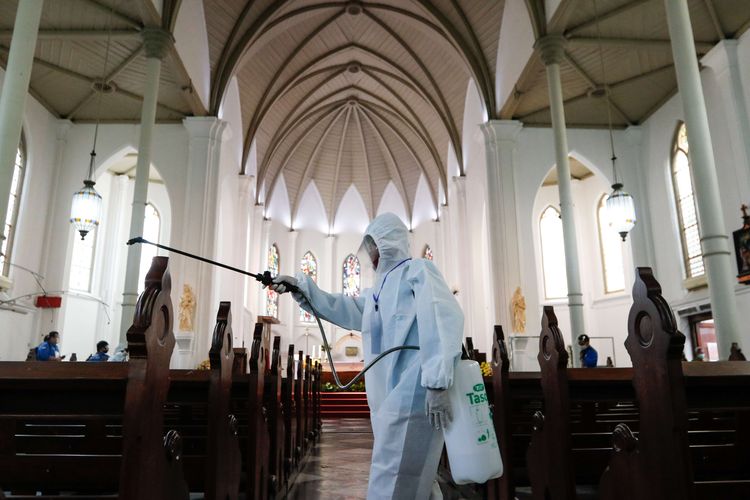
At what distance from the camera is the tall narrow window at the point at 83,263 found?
17453mm

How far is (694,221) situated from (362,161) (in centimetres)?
1623

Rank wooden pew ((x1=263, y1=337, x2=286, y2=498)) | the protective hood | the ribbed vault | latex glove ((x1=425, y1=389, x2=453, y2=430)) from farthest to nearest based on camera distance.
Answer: the ribbed vault → wooden pew ((x1=263, y1=337, x2=286, y2=498)) → the protective hood → latex glove ((x1=425, y1=389, x2=453, y2=430))

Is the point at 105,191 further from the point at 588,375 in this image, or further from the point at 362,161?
the point at 588,375

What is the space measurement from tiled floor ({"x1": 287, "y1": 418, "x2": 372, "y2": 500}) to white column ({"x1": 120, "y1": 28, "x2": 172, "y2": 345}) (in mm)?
3922

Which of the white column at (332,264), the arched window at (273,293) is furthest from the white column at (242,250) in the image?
the white column at (332,264)

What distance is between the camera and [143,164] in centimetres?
992

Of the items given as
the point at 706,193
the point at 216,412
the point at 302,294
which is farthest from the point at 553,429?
the point at 706,193

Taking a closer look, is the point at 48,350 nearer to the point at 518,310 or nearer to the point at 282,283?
the point at 282,283

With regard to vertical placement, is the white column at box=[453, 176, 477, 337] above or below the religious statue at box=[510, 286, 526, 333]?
above

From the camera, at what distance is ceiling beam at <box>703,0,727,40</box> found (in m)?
10.5

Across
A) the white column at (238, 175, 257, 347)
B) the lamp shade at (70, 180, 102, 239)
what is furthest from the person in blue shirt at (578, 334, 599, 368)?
the white column at (238, 175, 257, 347)

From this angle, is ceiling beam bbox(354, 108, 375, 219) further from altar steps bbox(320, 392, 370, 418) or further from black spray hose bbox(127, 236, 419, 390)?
black spray hose bbox(127, 236, 419, 390)

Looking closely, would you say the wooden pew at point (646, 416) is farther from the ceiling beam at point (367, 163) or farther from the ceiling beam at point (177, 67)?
the ceiling beam at point (367, 163)

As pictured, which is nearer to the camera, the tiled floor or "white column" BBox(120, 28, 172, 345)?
the tiled floor
